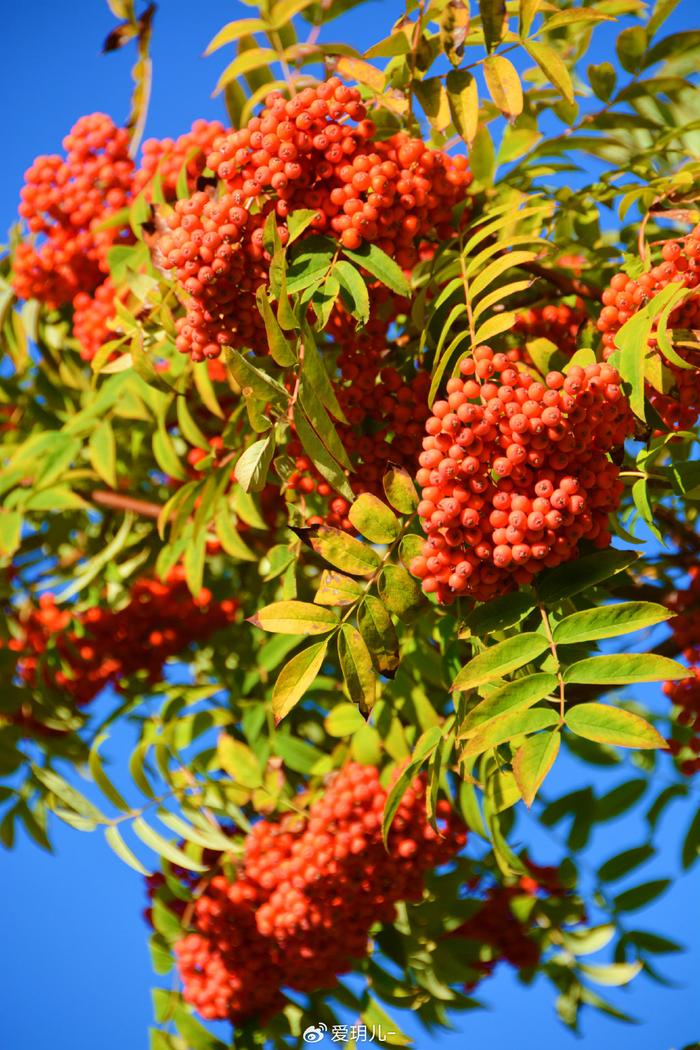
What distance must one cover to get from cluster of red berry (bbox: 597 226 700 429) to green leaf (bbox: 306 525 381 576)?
0.55 m

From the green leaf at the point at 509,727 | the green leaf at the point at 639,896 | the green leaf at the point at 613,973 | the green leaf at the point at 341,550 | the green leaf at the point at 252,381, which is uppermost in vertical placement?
the green leaf at the point at 252,381

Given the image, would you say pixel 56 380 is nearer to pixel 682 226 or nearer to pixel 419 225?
pixel 419 225

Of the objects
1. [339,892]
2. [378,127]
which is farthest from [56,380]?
[339,892]

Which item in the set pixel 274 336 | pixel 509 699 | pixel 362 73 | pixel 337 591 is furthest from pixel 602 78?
pixel 509 699

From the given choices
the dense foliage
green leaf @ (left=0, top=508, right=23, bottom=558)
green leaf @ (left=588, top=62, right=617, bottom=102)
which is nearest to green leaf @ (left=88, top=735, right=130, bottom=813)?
the dense foliage

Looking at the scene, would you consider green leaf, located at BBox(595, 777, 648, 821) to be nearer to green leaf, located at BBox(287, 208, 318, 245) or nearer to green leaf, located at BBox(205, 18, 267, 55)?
green leaf, located at BBox(287, 208, 318, 245)

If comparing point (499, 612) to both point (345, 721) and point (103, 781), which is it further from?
point (103, 781)

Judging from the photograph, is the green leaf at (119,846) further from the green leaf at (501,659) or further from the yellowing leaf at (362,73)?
the yellowing leaf at (362,73)

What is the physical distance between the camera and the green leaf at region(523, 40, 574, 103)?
1994 mm

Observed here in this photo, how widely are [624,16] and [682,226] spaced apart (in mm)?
594

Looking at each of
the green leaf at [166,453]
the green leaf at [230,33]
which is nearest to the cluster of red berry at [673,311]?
the green leaf at [230,33]

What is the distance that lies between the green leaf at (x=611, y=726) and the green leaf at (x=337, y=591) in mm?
413

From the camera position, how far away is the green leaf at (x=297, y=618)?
1793 millimetres

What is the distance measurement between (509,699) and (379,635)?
26 centimetres
